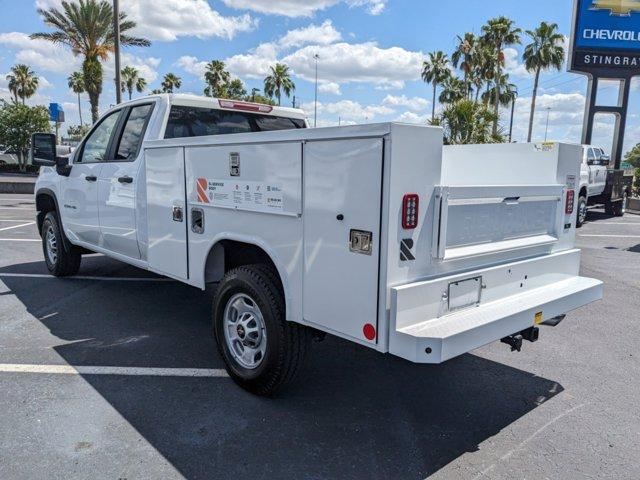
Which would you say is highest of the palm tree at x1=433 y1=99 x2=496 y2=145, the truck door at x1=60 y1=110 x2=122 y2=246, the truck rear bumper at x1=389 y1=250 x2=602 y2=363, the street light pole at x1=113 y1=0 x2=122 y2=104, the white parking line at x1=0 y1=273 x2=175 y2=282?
the street light pole at x1=113 y1=0 x2=122 y2=104

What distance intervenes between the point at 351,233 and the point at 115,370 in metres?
2.46

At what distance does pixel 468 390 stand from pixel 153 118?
3666 mm

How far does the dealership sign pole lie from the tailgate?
18.0 meters

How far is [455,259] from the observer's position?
3.24 metres

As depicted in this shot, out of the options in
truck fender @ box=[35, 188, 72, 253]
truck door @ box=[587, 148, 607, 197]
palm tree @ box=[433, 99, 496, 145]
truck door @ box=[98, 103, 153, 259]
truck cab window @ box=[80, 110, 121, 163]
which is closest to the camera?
truck door @ box=[98, 103, 153, 259]

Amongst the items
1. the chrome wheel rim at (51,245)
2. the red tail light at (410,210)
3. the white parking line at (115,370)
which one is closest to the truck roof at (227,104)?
the white parking line at (115,370)

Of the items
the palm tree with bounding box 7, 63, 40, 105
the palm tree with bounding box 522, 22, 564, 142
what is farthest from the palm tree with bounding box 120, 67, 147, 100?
the palm tree with bounding box 522, 22, 564, 142

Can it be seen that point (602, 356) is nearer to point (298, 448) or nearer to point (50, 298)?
point (298, 448)

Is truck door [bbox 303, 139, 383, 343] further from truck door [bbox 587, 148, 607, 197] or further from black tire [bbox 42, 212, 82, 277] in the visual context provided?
truck door [bbox 587, 148, 607, 197]

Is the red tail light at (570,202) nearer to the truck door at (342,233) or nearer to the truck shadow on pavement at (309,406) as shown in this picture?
the truck shadow on pavement at (309,406)

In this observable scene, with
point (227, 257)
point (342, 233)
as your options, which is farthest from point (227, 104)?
point (342, 233)

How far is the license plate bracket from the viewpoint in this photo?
3234 mm

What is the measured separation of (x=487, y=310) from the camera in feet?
11.1

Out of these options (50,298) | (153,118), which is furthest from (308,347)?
(50,298)
